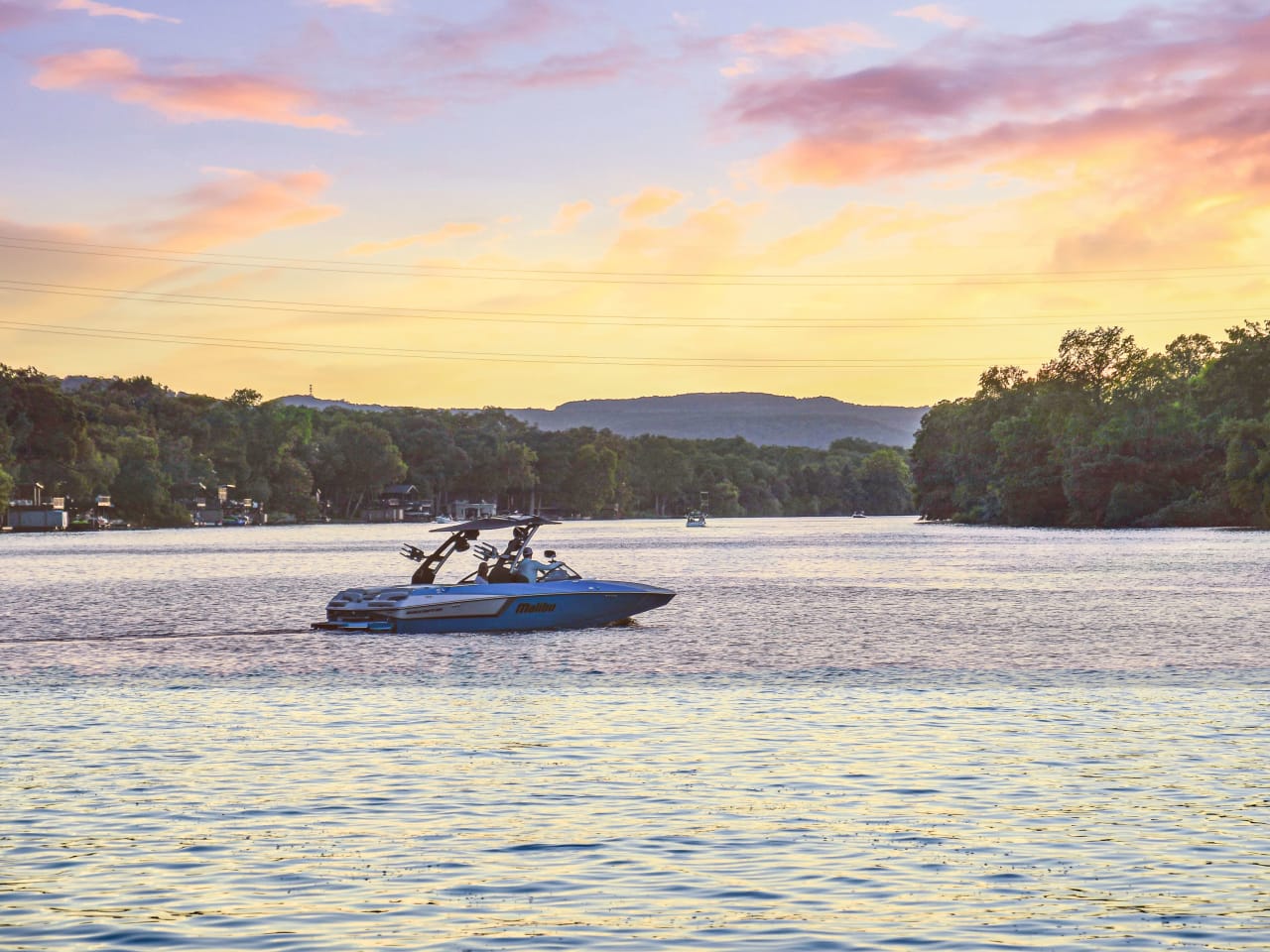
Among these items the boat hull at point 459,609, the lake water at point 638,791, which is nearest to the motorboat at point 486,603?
the boat hull at point 459,609

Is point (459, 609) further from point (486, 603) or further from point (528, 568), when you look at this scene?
point (528, 568)

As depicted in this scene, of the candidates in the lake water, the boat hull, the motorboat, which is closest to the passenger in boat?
the motorboat

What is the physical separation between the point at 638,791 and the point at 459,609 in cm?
2984

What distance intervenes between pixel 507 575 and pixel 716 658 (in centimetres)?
1140

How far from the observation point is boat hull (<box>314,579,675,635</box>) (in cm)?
5022

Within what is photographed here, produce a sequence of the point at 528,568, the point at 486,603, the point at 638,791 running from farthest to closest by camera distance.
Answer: the point at 528,568, the point at 486,603, the point at 638,791

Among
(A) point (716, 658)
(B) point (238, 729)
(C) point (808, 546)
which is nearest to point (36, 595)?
(A) point (716, 658)

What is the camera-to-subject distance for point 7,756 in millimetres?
24328

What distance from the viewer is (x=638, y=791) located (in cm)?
2092

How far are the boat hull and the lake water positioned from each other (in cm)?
69

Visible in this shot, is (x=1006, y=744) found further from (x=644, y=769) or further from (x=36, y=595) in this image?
(x=36, y=595)

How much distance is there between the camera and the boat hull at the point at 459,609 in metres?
50.2

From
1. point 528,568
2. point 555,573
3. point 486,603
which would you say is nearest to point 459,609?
point 486,603

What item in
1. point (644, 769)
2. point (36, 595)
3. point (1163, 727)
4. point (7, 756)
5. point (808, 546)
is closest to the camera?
point (644, 769)
